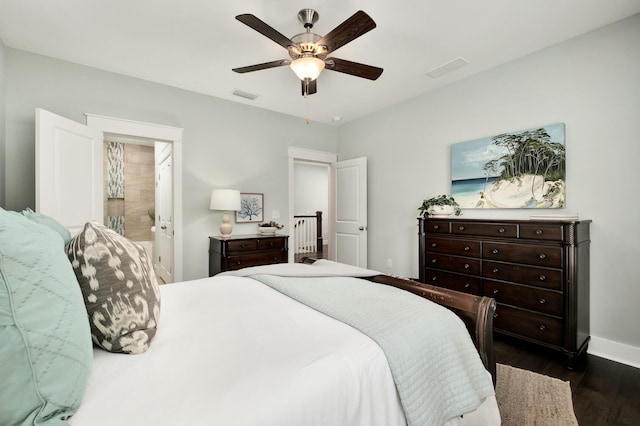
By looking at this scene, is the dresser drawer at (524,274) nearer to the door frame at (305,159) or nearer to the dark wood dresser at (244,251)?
the dark wood dresser at (244,251)

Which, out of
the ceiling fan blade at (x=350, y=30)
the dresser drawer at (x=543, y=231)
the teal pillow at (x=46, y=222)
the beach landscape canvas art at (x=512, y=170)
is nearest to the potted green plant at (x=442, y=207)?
the beach landscape canvas art at (x=512, y=170)

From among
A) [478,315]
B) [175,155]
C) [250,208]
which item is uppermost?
[175,155]

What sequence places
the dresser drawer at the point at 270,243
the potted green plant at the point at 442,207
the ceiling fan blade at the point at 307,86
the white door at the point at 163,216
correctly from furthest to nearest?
the white door at the point at 163,216 < the dresser drawer at the point at 270,243 < the potted green plant at the point at 442,207 < the ceiling fan blade at the point at 307,86

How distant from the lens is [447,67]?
313 centimetres

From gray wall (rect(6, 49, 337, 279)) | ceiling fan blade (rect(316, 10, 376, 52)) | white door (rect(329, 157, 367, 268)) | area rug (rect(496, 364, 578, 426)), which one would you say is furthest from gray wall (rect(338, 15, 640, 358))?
gray wall (rect(6, 49, 337, 279))

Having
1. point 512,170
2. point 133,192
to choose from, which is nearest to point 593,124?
point 512,170

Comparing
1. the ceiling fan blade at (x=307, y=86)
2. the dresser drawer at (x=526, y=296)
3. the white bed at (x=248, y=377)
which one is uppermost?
the ceiling fan blade at (x=307, y=86)

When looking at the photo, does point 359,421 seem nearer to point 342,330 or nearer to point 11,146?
point 342,330

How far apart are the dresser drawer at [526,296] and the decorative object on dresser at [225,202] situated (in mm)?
2945

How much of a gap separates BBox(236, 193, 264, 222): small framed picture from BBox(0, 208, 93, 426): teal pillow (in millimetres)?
3359

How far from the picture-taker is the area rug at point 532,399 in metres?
1.70

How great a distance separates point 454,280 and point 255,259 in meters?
2.34

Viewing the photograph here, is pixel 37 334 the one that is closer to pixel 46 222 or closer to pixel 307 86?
pixel 46 222

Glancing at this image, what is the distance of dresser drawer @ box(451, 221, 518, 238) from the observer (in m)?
2.63
